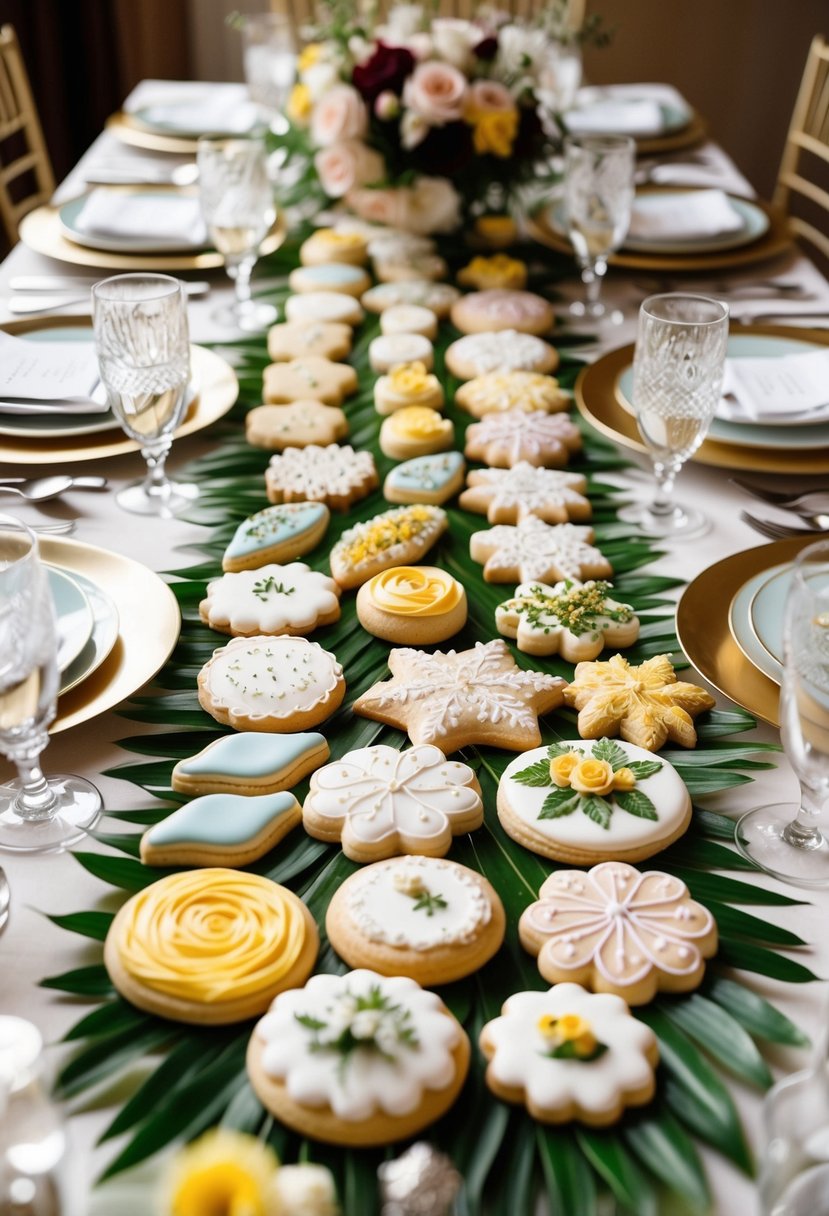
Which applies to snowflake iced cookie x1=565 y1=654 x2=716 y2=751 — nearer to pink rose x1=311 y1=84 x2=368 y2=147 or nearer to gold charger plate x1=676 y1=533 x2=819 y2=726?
gold charger plate x1=676 y1=533 x2=819 y2=726

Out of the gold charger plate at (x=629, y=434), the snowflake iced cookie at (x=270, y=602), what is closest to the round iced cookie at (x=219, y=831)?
the snowflake iced cookie at (x=270, y=602)

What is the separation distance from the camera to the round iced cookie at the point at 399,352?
171 cm

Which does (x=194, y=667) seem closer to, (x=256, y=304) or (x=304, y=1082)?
(x=304, y=1082)

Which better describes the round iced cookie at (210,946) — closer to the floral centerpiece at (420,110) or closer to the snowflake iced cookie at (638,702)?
the snowflake iced cookie at (638,702)

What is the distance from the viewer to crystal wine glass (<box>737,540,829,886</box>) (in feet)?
2.78

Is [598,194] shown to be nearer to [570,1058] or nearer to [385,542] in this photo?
[385,542]

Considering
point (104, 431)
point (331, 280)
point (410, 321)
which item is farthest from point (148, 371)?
point (331, 280)

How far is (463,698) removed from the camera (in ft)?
3.49

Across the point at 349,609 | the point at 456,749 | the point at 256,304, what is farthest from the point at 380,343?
the point at 456,749

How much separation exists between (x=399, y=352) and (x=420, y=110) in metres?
0.56

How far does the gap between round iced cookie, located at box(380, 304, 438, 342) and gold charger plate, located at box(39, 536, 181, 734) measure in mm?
697

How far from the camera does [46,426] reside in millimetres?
1506

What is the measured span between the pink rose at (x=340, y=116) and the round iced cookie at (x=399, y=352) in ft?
1.66

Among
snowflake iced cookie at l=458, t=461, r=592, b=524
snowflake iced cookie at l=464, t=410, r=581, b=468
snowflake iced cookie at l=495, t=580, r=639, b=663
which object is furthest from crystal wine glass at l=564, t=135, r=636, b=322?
snowflake iced cookie at l=495, t=580, r=639, b=663
